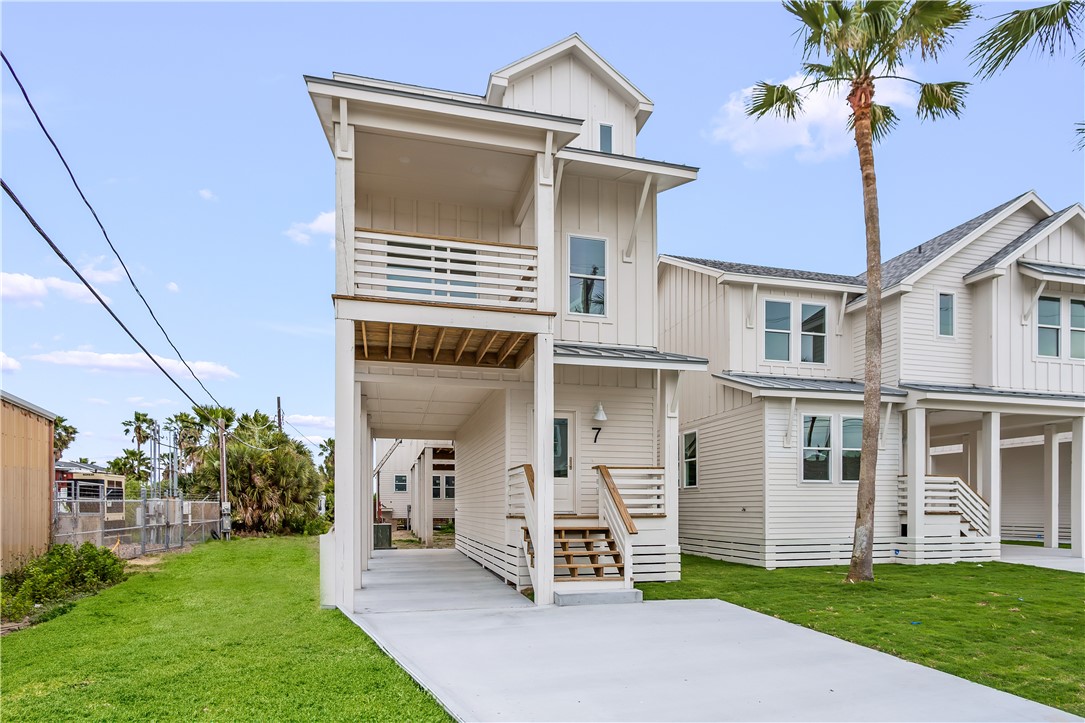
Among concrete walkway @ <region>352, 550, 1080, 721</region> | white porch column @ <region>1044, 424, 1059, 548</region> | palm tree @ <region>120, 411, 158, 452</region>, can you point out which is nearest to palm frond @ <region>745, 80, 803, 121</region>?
concrete walkway @ <region>352, 550, 1080, 721</region>

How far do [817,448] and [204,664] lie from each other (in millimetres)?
13056

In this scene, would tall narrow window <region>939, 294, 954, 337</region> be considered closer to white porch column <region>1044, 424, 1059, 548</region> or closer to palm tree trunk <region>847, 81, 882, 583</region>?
white porch column <region>1044, 424, 1059, 548</region>

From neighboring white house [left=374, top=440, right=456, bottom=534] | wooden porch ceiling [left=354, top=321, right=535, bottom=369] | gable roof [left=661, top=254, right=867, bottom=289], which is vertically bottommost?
neighboring white house [left=374, top=440, right=456, bottom=534]

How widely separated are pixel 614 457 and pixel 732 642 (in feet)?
19.2

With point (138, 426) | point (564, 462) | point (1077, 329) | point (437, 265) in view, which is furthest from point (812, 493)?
point (138, 426)

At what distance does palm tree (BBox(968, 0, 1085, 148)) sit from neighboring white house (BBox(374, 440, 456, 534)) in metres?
18.7

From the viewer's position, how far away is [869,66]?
1294 cm

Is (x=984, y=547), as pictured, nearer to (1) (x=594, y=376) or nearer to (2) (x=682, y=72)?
(1) (x=594, y=376)

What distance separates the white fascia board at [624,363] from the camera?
12.0 metres

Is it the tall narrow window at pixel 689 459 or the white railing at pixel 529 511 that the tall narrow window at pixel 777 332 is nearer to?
the tall narrow window at pixel 689 459

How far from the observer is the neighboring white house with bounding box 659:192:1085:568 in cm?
1588

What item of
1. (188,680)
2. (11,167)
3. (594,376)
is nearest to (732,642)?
(188,680)

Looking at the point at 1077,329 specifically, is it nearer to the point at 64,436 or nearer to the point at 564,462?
the point at 564,462

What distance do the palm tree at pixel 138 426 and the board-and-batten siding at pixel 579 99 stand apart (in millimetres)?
38651
